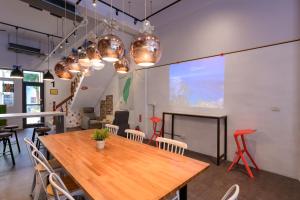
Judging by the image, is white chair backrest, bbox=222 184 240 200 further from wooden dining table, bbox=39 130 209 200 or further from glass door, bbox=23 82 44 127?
glass door, bbox=23 82 44 127

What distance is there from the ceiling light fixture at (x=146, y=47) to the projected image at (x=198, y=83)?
262cm

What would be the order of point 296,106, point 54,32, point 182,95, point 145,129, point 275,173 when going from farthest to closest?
1. point 54,32
2. point 145,129
3. point 182,95
4. point 275,173
5. point 296,106

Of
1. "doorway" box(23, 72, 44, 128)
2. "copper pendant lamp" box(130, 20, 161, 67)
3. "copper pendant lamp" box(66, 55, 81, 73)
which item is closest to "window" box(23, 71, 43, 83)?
"doorway" box(23, 72, 44, 128)

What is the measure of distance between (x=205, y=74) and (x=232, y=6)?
59.9 inches

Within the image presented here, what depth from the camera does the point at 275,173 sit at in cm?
303

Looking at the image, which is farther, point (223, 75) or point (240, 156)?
point (223, 75)

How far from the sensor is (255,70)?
3.27m

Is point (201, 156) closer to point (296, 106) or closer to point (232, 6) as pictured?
point (296, 106)

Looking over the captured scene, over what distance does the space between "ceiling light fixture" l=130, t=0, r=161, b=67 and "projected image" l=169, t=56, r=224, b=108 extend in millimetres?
2621

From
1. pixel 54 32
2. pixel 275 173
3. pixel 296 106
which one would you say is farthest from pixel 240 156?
pixel 54 32

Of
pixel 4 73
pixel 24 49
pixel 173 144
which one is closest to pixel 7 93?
pixel 4 73

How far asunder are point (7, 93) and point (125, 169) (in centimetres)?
743

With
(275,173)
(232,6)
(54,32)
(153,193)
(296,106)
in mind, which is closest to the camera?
(153,193)

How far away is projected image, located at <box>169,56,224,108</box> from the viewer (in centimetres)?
381
